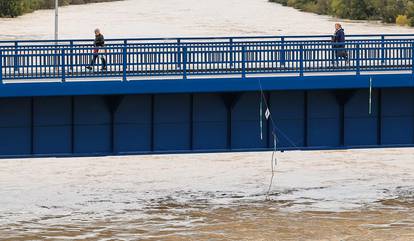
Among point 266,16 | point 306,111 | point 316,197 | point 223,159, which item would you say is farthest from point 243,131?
point 266,16

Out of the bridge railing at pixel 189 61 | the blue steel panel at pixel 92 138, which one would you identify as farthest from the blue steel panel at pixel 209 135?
the blue steel panel at pixel 92 138

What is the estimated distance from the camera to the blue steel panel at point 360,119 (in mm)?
37719

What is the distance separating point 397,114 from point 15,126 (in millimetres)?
10867

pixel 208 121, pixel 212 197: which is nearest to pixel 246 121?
pixel 208 121

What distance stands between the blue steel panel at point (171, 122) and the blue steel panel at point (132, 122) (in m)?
0.26

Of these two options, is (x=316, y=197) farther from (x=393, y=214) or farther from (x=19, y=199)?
(x=19, y=199)

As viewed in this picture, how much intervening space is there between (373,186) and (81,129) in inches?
571

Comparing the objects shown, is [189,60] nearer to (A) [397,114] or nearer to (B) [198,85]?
(B) [198,85]

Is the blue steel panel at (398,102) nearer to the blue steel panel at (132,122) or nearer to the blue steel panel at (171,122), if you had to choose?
the blue steel panel at (171,122)

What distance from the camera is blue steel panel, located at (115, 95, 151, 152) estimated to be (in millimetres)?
36094

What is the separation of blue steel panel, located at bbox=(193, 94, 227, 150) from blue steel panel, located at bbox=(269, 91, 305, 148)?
139 centimetres

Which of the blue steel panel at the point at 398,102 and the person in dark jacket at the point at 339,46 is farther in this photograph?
the person in dark jacket at the point at 339,46

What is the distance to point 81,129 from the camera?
3588 cm

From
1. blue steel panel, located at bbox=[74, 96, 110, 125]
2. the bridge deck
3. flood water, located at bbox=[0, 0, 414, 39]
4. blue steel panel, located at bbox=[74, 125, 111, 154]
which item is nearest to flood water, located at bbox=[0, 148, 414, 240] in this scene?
blue steel panel, located at bbox=[74, 125, 111, 154]
